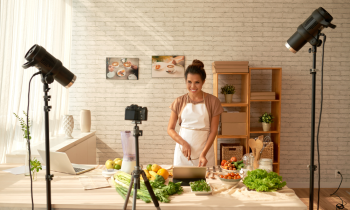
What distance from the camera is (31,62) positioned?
4.92 ft

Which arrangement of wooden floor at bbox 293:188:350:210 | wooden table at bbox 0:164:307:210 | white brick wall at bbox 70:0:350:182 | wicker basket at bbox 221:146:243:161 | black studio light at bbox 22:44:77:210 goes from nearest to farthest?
1. black studio light at bbox 22:44:77:210
2. wooden table at bbox 0:164:307:210
3. wooden floor at bbox 293:188:350:210
4. wicker basket at bbox 221:146:243:161
5. white brick wall at bbox 70:0:350:182

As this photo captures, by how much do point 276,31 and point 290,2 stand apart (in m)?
0.50

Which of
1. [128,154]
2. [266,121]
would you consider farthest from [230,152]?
[128,154]

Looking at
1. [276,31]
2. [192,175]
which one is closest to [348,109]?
[276,31]

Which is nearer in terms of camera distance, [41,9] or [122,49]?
[41,9]

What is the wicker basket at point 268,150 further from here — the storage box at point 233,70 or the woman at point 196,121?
the woman at point 196,121

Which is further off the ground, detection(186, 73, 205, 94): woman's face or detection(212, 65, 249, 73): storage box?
detection(212, 65, 249, 73): storage box

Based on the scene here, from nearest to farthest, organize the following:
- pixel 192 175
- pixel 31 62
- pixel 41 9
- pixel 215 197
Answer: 1. pixel 31 62
2. pixel 215 197
3. pixel 192 175
4. pixel 41 9

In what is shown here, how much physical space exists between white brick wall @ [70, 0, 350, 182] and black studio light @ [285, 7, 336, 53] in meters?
2.65

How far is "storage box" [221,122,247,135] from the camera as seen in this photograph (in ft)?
13.6

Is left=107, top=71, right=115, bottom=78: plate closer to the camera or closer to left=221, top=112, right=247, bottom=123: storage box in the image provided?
left=221, top=112, right=247, bottom=123: storage box

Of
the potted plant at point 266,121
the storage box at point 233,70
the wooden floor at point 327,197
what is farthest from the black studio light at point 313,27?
the wooden floor at point 327,197

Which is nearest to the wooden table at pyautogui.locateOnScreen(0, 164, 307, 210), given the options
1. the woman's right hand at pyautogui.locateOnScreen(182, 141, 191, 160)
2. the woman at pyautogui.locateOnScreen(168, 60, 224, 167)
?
the woman's right hand at pyautogui.locateOnScreen(182, 141, 191, 160)

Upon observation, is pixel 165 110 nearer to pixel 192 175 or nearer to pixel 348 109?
pixel 192 175
